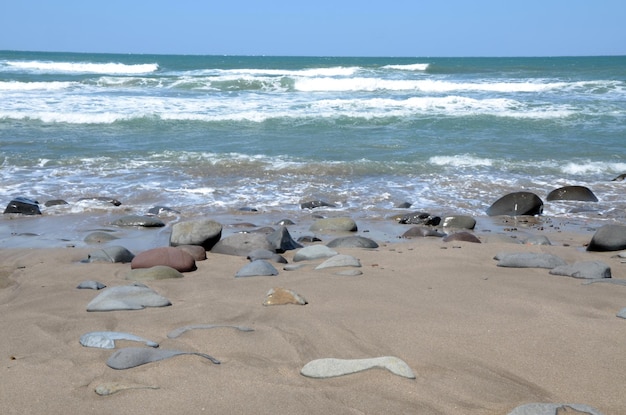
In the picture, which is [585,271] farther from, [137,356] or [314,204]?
[314,204]

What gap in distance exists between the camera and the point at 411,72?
4203 cm

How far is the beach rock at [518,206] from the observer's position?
29.4 feet

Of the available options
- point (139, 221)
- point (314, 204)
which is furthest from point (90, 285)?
point (314, 204)

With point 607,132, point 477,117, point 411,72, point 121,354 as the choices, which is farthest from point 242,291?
point 411,72

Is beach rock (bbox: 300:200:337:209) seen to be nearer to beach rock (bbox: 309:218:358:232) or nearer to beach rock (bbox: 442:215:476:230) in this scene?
beach rock (bbox: 309:218:358:232)

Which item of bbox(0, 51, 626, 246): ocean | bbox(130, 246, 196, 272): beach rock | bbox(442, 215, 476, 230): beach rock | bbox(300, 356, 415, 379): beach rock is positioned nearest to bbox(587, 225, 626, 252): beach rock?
bbox(442, 215, 476, 230): beach rock

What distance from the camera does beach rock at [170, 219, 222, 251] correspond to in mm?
6859

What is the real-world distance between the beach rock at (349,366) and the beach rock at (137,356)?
18.0 inches

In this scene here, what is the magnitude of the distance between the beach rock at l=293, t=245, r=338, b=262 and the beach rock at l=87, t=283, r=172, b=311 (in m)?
1.83

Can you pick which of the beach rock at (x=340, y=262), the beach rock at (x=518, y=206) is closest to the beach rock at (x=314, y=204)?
the beach rock at (x=518, y=206)

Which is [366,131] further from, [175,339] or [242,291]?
[175,339]

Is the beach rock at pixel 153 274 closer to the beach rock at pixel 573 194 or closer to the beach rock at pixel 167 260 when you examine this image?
the beach rock at pixel 167 260

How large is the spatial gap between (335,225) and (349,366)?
187 inches

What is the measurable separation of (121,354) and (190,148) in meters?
11.1
